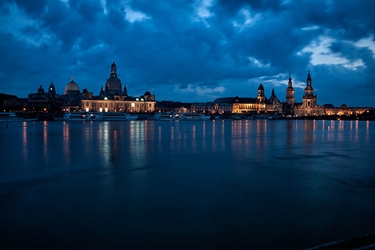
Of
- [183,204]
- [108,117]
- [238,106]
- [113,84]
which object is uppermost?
[113,84]

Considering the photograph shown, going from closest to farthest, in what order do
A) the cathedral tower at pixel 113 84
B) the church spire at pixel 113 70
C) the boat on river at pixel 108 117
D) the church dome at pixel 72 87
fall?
the boat on river at pixel 108 117 → the church spire at pixel 113 70 → the cathedral tower at pixel 113 84 → the church dome at pixel 72 87

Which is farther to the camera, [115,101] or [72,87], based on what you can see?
[72,87]

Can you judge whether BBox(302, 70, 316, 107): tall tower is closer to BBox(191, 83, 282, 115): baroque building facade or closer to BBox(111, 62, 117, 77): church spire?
BBox(191, 83, 282, 115): baroque building facade

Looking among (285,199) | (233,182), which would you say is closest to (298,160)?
(233,182)

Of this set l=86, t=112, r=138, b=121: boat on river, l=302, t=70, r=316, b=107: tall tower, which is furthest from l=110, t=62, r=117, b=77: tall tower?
l=302, t=70, r=316, b=107: tall tower

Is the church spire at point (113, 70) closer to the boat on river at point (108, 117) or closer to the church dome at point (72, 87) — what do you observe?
the church dome at point (72, 87)

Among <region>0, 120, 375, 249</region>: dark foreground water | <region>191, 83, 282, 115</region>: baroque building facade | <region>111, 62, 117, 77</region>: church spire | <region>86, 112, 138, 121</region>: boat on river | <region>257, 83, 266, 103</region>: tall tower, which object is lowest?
<region>0, 120, 375, 249</region>: dark foreground water

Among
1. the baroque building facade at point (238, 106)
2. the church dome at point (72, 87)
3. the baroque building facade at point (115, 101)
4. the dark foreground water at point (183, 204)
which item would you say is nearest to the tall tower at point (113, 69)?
the baroque building facade at point (115, 101)

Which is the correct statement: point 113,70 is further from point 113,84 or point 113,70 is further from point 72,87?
point 72,87

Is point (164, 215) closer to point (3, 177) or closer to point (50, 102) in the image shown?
point (3, 177)

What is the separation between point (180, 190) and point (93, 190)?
260cm

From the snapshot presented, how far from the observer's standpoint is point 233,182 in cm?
1134

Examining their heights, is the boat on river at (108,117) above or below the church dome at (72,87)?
below

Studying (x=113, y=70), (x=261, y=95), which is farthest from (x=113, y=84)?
(x=261, y=95)
